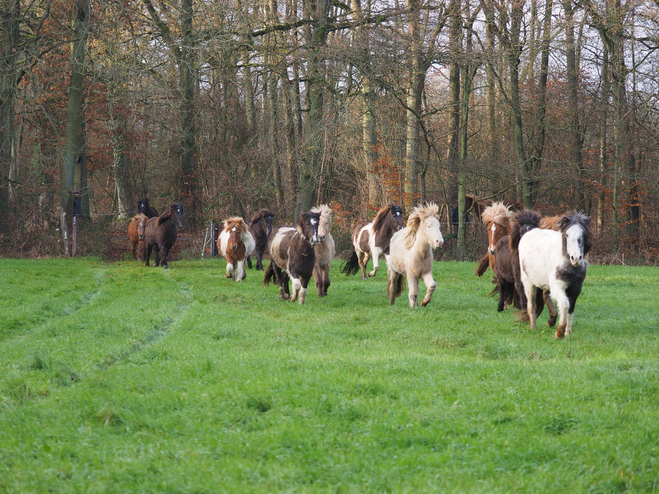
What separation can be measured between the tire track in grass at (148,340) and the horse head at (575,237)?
18.0 ft

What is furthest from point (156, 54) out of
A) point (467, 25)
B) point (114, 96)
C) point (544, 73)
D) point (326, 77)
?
point (544, 73)

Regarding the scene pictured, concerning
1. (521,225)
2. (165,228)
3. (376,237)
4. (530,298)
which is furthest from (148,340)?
(165,228)

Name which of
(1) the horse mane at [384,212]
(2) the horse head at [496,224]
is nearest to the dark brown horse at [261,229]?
(1) the horse mane at [384,212]

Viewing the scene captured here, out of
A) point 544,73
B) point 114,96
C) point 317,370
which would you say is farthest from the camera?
point 544,73

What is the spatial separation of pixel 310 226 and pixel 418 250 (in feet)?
7.09

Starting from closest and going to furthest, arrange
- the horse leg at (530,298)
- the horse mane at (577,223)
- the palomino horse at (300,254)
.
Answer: the horse mane at (577,223) < the horse leg at (530,298) < the palomino horse at (300,254)

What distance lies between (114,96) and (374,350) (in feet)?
59.1

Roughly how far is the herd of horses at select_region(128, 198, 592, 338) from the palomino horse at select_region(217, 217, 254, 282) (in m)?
0.02

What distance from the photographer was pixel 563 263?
344 inches

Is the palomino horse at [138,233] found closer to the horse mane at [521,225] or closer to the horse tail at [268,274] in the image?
the horse tail at [268,274]

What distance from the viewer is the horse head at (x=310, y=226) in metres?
12.4

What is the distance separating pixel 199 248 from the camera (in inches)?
982

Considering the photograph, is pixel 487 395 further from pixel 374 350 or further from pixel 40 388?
pixel 40 388

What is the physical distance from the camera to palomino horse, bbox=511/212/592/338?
860cm
